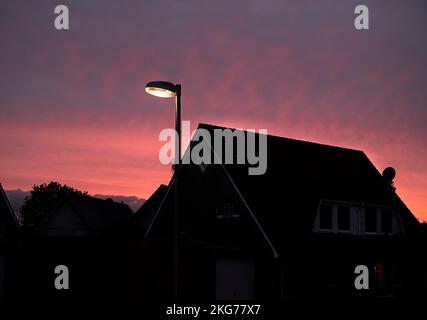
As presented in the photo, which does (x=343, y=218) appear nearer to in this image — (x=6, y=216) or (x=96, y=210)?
(x=6, y=216)

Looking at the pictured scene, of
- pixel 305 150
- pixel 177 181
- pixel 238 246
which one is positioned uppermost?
pixel 305 150

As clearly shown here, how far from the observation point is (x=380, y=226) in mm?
31406

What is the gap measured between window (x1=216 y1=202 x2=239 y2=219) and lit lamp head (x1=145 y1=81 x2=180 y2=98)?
16266 millimetres

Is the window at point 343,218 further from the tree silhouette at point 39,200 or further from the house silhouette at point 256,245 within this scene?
the tree silhouette at point 39,200

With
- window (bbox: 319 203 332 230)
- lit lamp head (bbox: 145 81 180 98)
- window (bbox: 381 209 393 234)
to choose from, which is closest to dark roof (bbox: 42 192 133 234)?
window (bbox: 319 203 332 230)

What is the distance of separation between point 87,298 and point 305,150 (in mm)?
15431

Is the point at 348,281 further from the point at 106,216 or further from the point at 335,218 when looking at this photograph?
the point at 106,216

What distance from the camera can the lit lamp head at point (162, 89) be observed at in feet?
39.7

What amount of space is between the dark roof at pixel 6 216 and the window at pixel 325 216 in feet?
50.1

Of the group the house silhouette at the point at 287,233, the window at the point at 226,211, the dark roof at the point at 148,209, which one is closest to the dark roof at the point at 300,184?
the house silhouette at the point at 287,233

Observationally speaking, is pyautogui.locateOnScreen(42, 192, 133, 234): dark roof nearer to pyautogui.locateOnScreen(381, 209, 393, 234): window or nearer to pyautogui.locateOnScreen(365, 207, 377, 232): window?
pyautogui.locateOnScreen(365, 207, 377, 232): window

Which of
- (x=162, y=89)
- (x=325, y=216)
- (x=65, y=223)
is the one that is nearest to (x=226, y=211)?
(x=325, y=216)
